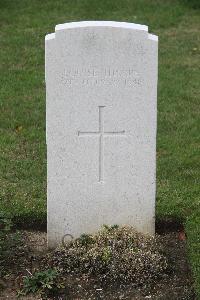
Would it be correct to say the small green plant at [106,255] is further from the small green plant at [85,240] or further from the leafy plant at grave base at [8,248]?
the leafy plant at grave base at [8,248]

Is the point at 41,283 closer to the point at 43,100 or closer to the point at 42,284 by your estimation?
the point at 42,284

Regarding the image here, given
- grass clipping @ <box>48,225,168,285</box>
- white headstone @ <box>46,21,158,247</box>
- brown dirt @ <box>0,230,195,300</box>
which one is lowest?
brown dirt @ <box>0,230,195,300</box>

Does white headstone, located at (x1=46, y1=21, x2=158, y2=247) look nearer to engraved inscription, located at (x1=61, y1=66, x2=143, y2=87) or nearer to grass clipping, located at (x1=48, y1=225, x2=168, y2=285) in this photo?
engraved inscription, located at (x1=61, y1=66, x2=143, y2=87)

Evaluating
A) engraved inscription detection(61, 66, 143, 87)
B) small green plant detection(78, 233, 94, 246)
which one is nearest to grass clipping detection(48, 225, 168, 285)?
small green plant detection(78, 233, 94, 246)

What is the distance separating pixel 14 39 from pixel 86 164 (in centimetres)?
543

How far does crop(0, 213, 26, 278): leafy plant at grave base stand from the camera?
520 centimetres

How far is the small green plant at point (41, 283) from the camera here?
487 centimetres

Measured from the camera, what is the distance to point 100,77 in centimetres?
514

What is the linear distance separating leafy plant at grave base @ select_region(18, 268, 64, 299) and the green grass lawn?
898 mm

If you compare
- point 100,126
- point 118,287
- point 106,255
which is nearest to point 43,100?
point 100,126

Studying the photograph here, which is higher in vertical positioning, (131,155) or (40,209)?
(131,155)

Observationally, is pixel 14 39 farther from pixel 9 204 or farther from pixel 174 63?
pixel 9 204

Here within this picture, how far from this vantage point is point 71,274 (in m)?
5.12

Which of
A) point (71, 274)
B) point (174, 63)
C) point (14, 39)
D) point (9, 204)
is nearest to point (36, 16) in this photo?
point (14, 39)
